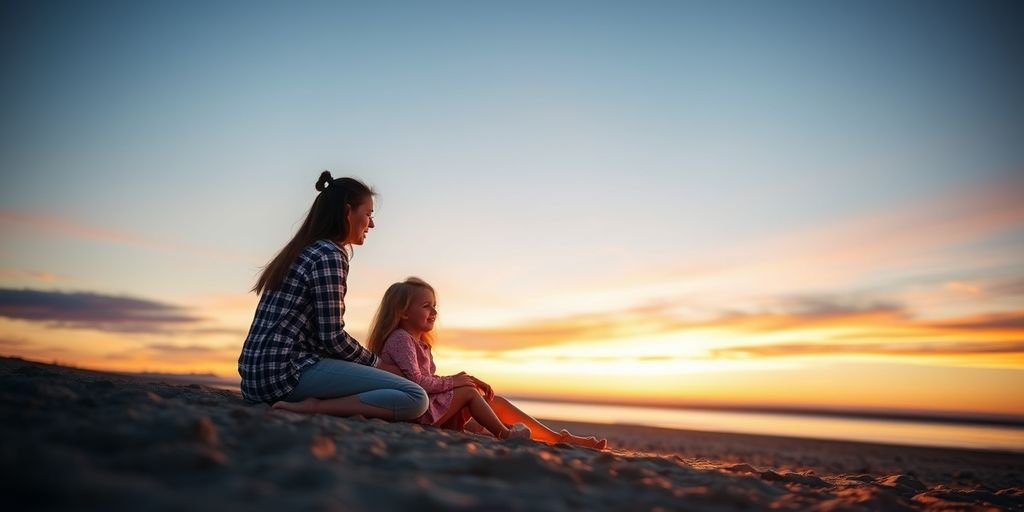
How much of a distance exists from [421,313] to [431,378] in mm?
629

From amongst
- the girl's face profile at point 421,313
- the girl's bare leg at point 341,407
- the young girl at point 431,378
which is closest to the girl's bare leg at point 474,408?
the young girl at point 431,378

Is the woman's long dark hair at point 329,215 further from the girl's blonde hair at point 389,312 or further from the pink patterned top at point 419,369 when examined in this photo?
the pink patterned top at point 419,369

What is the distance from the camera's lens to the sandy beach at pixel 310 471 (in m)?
2.39

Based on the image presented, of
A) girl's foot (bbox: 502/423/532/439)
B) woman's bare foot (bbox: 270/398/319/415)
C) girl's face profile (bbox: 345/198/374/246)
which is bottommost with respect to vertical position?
girl's foot (bbox: 502/423/532/439)

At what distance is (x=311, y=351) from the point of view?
509cm

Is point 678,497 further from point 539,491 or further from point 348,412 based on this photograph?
point 348,412

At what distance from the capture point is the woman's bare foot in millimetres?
4758

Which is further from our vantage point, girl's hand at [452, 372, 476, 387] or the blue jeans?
girl's hand at [452, 372, 476, 387]

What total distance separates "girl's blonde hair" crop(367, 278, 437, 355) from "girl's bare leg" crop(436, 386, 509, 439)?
87 centimetres

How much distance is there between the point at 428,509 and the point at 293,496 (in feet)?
1.73

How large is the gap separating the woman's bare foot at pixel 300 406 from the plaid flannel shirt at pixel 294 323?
14cm

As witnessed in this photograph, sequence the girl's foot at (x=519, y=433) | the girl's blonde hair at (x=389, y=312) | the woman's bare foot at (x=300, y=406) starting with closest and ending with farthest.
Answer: the woman's bare foot at (x=300, y=406) → the girl's foot at (x=519, y=433) → the girl's blonde hair at (x=389, y=312)

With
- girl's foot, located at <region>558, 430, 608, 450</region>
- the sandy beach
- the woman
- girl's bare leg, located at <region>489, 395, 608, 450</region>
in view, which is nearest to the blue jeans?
the woman

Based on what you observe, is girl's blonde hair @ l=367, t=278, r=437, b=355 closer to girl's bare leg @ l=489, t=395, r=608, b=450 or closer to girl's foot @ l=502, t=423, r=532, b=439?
girl's bare leg @ l=489, t=395, r=608, b=450
